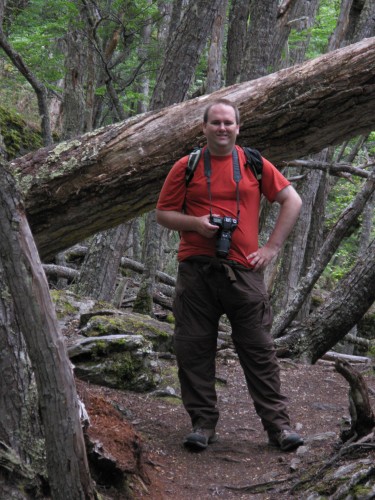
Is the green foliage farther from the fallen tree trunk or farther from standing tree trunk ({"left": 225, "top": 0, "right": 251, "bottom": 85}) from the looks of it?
the fallen tree trunk

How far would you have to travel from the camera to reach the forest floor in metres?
3.92

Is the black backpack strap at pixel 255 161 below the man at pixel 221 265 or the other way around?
the other way around

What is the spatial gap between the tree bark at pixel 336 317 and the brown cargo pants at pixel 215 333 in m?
2.94

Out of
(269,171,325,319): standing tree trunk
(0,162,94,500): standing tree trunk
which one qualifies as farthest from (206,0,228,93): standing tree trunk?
(0,162,94,500): standing tree trunk

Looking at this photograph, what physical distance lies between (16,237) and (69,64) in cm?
1050

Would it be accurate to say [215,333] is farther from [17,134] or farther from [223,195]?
[17,134]

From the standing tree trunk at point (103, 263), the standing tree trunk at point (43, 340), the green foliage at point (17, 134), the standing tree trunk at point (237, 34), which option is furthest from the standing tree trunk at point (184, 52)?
the standing tree trunk at point (43, 340)

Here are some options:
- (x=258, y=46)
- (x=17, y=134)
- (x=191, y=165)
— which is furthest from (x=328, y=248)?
(x=17, y=134)

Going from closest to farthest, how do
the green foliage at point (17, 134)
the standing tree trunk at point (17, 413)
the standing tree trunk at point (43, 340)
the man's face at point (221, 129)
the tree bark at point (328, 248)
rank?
the standing tree trunk at point (43, 340) < the standing tree trunk at point (17, 413) < the man's face at point (221, 129) < the tree bark at point (328, 248) < the green foliage at point (17, 134)

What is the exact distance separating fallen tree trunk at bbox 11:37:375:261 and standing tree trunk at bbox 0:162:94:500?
2274mm

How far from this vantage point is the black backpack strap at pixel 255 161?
14.6 feet

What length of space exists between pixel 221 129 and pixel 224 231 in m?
0.66

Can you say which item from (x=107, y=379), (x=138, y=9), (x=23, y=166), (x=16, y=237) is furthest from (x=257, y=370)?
(x=138, y=9)

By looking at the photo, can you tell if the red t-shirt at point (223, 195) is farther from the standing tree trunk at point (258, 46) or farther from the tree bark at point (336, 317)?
the standing tree trunk at point (258, 46)
